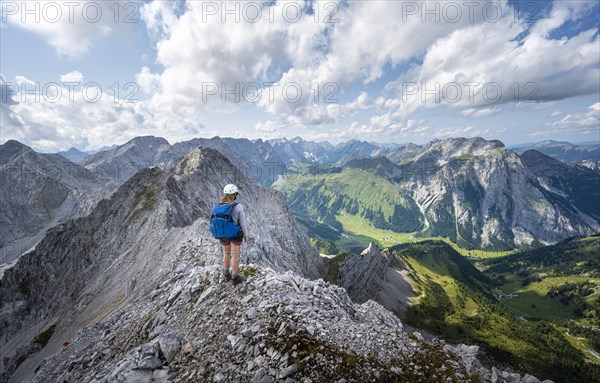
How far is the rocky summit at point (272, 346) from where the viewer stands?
11398mm

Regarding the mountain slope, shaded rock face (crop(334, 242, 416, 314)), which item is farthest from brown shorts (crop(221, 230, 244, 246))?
the mountain slope

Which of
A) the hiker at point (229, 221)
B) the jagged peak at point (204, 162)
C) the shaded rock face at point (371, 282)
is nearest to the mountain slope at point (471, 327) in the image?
the shaded rock face at point (371, 282)

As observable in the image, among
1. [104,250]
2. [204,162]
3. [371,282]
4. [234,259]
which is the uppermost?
[204,162]

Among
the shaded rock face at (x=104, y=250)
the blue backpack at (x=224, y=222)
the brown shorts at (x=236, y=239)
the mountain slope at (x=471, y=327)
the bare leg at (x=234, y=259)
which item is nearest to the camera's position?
the blue backpack at (x=224, y=222)

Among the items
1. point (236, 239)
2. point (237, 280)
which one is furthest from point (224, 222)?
point (237, 280)

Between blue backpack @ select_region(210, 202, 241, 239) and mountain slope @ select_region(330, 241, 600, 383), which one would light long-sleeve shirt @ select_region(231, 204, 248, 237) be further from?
mountain slope @ select_region(330, 241, 600, 383)

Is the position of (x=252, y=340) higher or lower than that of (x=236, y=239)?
lower

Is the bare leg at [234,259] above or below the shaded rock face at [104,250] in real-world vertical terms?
above

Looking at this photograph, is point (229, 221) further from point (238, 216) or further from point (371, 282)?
point (371, 282)

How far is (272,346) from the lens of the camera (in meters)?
12.1

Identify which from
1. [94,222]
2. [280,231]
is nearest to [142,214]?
[94,222]

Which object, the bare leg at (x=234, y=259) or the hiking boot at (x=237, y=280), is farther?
the hiking boot at (x=237, y=280)

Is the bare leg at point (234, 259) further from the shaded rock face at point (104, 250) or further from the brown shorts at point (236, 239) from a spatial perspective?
the shaded rock face at point (104, 250)

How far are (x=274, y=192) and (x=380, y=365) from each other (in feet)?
415
